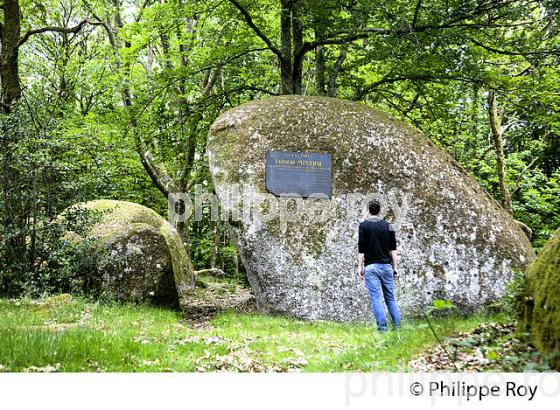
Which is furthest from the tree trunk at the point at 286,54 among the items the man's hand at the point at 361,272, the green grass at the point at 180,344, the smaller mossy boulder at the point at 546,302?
the smaller mossy boulder at the point at 546,302

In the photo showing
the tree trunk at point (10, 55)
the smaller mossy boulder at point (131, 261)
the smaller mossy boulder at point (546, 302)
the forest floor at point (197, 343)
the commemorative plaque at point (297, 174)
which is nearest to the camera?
the smaller mossy boulder at point (546, 302)

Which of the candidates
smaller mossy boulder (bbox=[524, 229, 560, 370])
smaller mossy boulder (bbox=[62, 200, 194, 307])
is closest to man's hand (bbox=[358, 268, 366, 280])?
smaller mossy boulder (bbox=[524, 229, 560, 370])

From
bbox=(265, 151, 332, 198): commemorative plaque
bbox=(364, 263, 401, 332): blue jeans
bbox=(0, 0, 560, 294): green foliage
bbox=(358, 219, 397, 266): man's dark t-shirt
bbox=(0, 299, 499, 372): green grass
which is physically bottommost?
bbox=(0, 299, 499, 372): green grass

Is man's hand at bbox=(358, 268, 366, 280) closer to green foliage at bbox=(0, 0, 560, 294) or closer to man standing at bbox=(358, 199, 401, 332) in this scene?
man standing at bbox=(358, 199, 401, 332)

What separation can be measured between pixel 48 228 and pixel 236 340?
537 centimetres

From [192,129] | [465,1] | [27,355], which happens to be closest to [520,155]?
[465,1]

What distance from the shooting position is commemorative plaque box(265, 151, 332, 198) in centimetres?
986

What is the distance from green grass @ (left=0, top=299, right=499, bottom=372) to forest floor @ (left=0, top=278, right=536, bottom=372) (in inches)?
0.4

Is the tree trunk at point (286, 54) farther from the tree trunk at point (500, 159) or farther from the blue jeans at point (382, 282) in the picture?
the blue jeans at point (382, 282)

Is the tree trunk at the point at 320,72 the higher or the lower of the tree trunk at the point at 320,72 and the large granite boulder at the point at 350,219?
the higher

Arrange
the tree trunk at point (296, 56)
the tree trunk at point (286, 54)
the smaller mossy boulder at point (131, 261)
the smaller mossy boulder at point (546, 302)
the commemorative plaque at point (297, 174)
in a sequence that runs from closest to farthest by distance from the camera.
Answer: the smaller mossy boulder at point (546, 302), the commemorative plaque at point (297, 174), the smaller mossy boulder at point (131, 261), the tree trunk at point (296, 56), the tree trunk at point (286, 54)

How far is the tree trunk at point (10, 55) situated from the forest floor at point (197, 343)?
597 cm

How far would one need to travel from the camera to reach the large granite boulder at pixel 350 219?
933cm

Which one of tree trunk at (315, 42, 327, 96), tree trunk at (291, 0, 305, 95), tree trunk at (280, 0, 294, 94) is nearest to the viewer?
tree trunk at (291, 0, 305, 95)
